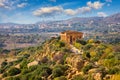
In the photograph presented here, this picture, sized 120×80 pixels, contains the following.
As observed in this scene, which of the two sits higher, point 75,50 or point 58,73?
point 75,50

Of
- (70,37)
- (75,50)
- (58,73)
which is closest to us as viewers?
(58,73)

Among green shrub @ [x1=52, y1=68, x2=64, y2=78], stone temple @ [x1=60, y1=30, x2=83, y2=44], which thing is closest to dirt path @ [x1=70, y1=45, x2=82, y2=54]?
stone temple @ [x1=60, y1=30, x2=83, y2=44]

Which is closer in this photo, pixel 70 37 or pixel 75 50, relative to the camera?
pixel 75 50

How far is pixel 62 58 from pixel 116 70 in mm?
25478

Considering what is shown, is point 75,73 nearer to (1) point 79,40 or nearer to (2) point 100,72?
(2) point 100,72

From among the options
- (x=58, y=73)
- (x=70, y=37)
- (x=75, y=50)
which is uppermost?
(x=70, y=37)

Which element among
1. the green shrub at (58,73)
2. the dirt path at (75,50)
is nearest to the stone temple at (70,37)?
the dirt path at (75,50)

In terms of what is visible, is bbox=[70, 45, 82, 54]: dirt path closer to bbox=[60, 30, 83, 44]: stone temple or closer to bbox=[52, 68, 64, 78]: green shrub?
bbox=[60, 30, 83, 44]: stone temple

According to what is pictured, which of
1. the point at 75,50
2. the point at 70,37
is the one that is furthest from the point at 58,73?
the point at 70,37

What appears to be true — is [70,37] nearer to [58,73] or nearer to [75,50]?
[75,50]

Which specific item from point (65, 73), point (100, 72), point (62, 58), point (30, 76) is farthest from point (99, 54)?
point (100, 72)

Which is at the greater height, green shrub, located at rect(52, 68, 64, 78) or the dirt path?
the dirt path

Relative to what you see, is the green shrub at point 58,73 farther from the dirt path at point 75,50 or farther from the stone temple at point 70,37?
the stone temple at point 70,37

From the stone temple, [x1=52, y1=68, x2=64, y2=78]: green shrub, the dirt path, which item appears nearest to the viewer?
[x1=52, y1=68, x2=64, y2=78]: green shrub
